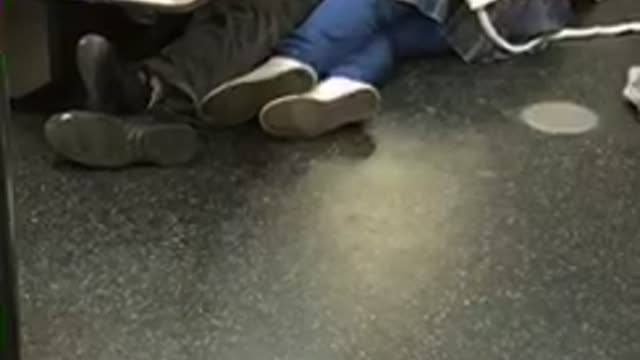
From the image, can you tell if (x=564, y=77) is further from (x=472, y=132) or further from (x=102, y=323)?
(x=102, y=323)

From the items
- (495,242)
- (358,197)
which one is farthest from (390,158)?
(495,242)

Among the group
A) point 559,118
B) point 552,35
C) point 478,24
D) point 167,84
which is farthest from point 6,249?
point 552,35

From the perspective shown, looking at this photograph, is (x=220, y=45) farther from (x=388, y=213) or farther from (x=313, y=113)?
(x=388, y=213)

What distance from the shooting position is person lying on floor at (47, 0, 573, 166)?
5.75 feet

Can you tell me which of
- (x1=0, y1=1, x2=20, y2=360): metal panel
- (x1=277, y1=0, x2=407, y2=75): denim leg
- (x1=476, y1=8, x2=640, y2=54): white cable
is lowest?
(x1=476, y1=8, x2=640, y2=54): white cable

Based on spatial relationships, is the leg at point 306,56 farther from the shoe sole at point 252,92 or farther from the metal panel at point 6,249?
the metal panel at point 6,249

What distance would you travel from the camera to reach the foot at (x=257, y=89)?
6.17 feet

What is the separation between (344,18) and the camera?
79.0 inches

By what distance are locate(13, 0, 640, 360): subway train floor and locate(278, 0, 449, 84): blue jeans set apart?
3.2 inches

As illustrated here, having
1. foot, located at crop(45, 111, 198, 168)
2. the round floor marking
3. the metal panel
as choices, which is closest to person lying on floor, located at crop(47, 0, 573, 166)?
foot, located at crop(45, 111, 198, 168)

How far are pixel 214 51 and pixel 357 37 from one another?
234mm

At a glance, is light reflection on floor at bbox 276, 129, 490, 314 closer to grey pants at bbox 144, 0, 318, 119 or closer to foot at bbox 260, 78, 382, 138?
foot at bbox 260, 78, 382, 138

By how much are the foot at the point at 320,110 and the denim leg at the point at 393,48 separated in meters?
0.06

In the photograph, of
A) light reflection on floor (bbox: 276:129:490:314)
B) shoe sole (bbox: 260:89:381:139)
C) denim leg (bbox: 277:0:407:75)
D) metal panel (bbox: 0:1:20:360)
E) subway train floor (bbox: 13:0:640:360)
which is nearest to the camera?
metal panel (bbox: 0:1:20:360)
